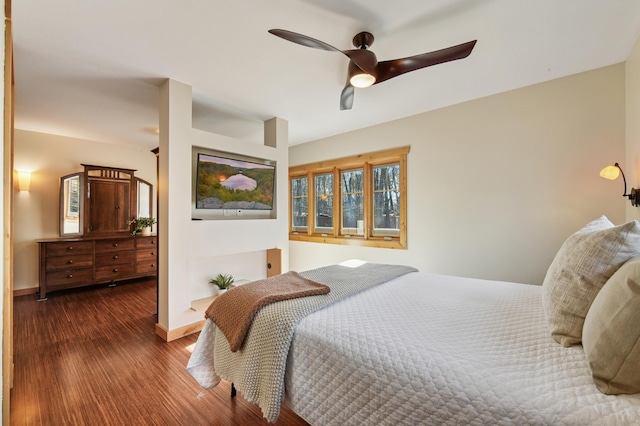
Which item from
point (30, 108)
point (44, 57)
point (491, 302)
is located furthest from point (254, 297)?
point (30, 108)

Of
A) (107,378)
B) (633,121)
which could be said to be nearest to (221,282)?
(107,378)

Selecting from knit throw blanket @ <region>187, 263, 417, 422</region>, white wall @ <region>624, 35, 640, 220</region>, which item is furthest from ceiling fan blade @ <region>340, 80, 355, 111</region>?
white wall @ <region>624, 35, 640, 220</region>

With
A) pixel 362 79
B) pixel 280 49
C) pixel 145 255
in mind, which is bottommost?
pixel 145 255

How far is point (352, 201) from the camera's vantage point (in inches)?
184

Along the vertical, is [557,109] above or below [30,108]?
below

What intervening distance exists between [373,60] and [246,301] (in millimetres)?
1840

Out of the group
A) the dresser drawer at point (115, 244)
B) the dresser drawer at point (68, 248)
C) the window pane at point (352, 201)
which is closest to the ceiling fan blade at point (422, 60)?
the window pane at point (352, 201)

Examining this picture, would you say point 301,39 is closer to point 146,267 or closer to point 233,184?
point 233,184

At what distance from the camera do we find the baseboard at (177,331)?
9.00 feet

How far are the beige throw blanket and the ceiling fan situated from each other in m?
1.54

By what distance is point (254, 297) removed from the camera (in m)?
1.59

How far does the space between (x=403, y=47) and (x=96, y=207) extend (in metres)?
5.31

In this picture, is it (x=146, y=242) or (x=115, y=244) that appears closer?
(x=115, y=244)

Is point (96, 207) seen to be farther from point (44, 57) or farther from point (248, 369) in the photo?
point (248, 369)
